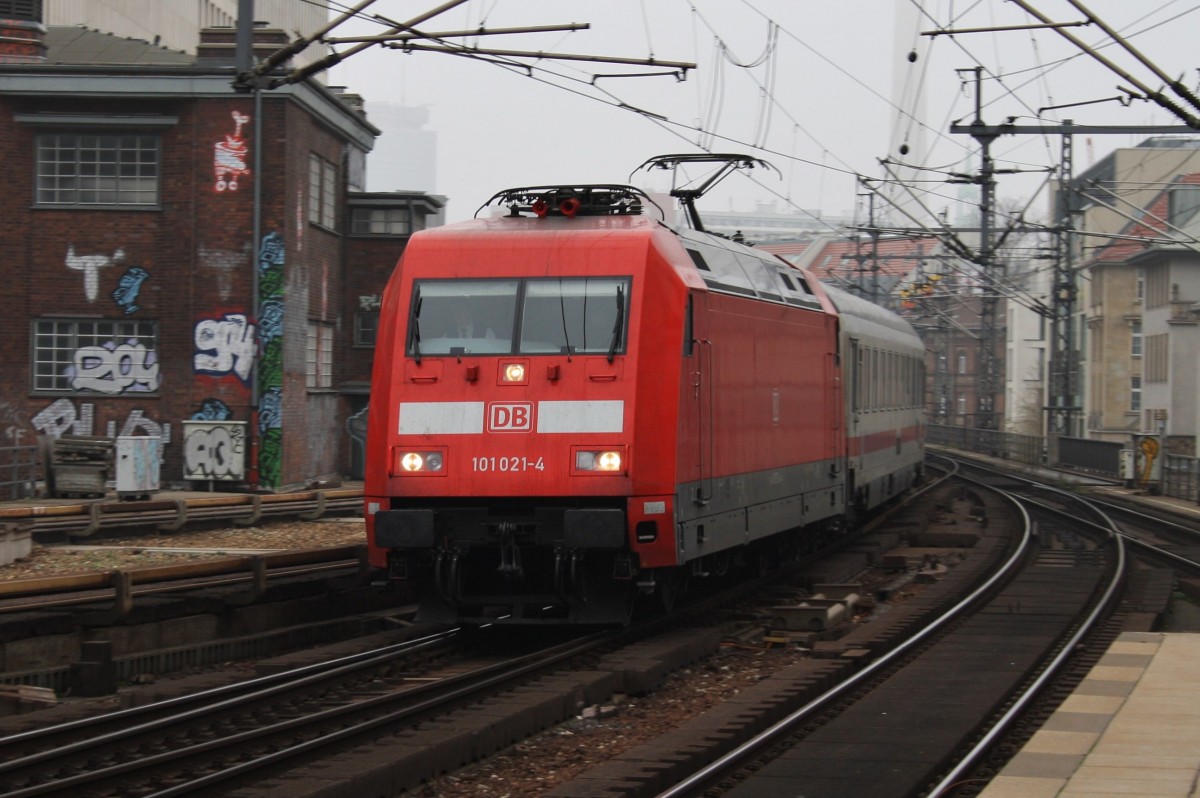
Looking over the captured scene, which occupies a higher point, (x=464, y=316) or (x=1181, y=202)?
(x=1181, y=202)

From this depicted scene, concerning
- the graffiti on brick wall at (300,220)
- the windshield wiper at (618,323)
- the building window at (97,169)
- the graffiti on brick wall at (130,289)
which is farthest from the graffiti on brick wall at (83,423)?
the windshield wiper at (618,323)

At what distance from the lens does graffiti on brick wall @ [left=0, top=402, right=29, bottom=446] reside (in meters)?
30.4

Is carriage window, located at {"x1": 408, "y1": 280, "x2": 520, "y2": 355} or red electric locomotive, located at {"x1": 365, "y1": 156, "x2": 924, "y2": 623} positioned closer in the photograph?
red electric locomotive, located at {"x1": 365, "y1": 156, "x2": 924, "y2": 623}

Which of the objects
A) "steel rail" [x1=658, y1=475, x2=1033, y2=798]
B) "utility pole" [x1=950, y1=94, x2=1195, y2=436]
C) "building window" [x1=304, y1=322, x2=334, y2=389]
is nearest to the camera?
"steel rail" [x1=658, y1=475, x2=1033, y2=798]

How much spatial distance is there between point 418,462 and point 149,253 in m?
19.7

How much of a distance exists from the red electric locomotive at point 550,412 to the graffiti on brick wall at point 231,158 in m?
17.5

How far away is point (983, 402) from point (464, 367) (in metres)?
51.0

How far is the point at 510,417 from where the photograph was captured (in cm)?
1241

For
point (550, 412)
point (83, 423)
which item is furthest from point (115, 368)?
point (550, 412)

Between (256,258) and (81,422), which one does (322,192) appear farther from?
(81,422)

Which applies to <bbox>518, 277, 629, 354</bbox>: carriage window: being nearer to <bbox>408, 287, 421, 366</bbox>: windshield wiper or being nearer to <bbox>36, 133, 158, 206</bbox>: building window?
<bbox>408, 287, 421, 366</bbox>: windshield wiper

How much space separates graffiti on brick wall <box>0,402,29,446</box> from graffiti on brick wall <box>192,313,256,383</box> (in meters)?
3.47

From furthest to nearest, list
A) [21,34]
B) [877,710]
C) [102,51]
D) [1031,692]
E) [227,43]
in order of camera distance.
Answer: [102,51]
[21,34]
[227,43]
[1031,692]
[877,710]

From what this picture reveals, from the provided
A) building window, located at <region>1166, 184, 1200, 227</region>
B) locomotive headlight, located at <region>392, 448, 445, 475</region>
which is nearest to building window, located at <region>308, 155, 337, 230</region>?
locomotive headlight, located at <region>392, 448, 445, 475</region>
